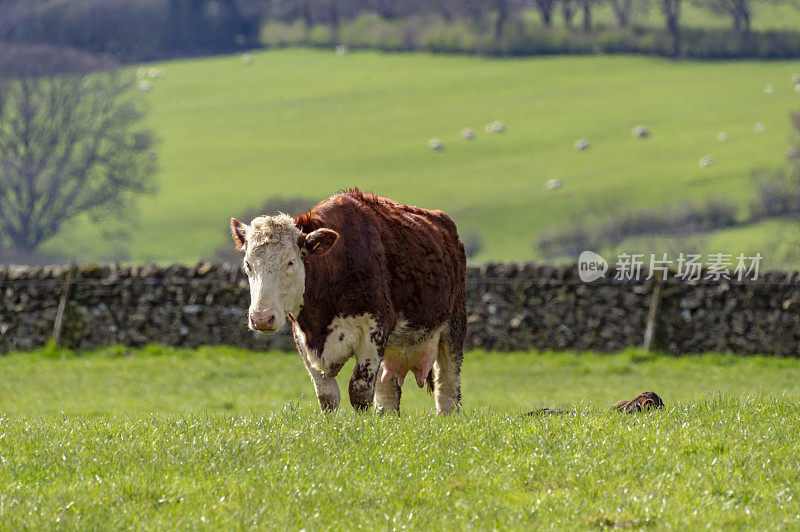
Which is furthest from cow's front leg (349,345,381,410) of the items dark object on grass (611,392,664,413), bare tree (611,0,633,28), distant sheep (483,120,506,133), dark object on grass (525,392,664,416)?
bare tree (611,0,633,28)

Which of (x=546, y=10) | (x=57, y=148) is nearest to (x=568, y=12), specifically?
(x=546, y=10)

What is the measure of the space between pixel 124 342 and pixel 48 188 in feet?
153

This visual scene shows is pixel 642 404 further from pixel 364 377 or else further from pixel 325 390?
pixel 325 390

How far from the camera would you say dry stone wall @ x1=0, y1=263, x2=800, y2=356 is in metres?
20.5

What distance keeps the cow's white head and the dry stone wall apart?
1247 cm

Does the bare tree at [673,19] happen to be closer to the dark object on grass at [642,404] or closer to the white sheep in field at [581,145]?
the white sheep in field at [581,145]

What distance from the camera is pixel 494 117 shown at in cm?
7719

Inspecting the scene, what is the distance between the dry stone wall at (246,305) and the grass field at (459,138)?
3486 cm

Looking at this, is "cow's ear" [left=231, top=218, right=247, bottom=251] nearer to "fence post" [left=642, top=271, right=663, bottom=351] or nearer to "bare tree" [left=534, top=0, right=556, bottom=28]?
"fence post" [left=642, top=271, right=663, bottom=351]

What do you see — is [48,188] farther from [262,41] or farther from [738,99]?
[738,99]

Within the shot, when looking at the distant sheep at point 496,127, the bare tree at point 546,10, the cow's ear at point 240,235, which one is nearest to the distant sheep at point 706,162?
the distant sheep at point 496,127

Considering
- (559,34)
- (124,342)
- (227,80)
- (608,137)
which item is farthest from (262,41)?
(124,342)

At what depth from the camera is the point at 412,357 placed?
992 cm

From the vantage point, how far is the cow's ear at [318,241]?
8211mm
